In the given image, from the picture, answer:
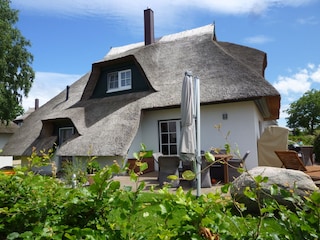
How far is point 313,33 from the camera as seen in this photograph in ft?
36.3

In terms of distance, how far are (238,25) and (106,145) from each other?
7441 mm

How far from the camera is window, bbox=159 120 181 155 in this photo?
11.1 metres

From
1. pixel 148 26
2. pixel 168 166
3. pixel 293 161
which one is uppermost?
pixel 148 26

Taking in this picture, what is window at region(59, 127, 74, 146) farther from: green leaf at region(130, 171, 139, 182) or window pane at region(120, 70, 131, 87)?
green leaf at region(130, 171, 139, 182)

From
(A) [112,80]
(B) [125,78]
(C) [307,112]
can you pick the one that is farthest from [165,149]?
(C) [307,112]

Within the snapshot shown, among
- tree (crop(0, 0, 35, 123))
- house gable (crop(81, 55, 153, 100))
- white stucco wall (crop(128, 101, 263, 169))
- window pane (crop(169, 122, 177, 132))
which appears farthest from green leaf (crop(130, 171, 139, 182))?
tree (crop(0, 0, 35, 123))

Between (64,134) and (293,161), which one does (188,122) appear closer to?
(293,161)

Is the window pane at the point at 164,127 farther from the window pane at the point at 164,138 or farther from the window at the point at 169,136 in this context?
the window pane at the point at 164,138

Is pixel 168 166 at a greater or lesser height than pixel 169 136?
lesser

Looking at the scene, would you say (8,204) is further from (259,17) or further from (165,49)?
(165,49)

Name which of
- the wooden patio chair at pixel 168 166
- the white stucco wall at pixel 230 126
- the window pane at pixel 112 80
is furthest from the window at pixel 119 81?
the wooden patio chair at pixel 168 166

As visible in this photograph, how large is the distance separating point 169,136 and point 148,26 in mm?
8190

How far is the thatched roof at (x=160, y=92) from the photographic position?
1011cm

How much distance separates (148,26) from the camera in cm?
1569
